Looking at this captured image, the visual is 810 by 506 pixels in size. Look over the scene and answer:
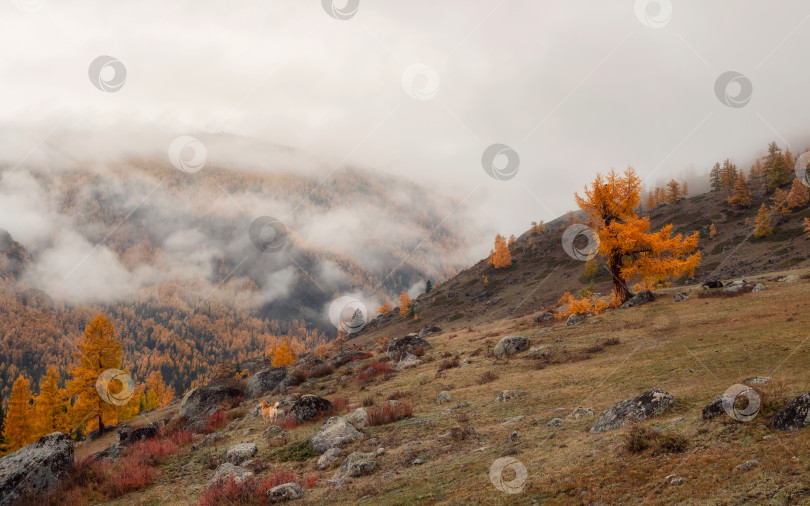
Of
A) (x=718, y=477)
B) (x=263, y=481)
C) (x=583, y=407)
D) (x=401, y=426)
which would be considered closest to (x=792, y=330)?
(x=583, y=407)

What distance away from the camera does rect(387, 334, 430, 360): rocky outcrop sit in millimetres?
36625

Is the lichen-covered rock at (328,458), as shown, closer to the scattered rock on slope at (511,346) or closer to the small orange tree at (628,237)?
the scattered rock on slope at (511,346)

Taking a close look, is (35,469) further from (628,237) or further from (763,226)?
(763,226)

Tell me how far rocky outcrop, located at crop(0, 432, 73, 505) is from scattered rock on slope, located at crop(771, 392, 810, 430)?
19933mm

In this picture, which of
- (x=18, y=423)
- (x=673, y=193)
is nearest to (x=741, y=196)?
(x=673, y=193)

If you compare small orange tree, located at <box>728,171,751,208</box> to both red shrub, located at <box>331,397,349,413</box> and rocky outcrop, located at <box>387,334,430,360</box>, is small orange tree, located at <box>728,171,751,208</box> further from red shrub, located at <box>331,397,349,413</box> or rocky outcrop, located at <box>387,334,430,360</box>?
red shrub, located at <box>331,397,349,413</box>

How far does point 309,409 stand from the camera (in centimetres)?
1952

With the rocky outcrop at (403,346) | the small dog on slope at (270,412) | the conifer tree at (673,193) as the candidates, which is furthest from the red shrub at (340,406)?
the conifer tree at (673,193)

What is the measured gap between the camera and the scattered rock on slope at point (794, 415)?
6.72 metres

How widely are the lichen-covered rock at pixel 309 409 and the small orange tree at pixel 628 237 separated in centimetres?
2422

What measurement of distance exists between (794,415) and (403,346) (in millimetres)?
33144

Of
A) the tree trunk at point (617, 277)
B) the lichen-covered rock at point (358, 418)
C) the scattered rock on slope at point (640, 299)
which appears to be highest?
the tree trunk at point (617, 277)

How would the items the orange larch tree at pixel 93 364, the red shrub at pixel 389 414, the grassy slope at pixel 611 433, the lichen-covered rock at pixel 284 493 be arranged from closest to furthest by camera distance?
the grassy slope at pixel 611 433 < the lichen-covered rock at pixel 284 493 < the red shrub at pixel 389 414 < the orange larch tree at pixel 93 364

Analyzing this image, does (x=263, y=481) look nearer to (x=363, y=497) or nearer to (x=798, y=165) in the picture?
(x=363, y=497)
